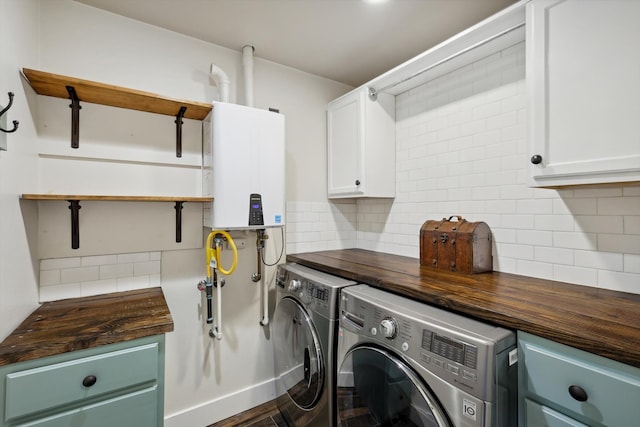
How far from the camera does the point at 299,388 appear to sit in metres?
1.71

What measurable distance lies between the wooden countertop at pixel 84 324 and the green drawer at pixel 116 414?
243 mm

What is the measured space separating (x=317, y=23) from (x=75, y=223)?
1758 mm

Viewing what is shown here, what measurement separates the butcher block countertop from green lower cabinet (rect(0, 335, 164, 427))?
1.01 metres

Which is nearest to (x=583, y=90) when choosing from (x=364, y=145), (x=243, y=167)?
(x=364, y=145)

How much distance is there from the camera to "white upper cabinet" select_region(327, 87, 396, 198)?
2.15 m

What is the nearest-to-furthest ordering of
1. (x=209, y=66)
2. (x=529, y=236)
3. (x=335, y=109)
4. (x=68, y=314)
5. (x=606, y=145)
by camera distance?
(x=606, y=145)
(x=68, y=314)
(x=529, y=236)
(x=209, y=66)
(x=335, y=109)

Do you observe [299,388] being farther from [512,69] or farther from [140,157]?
[512,69]

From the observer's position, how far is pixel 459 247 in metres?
1.62

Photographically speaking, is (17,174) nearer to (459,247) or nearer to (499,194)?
(459,247)

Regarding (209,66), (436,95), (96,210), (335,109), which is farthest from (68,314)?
(436,95)

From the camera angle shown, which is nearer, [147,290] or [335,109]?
[147,290]

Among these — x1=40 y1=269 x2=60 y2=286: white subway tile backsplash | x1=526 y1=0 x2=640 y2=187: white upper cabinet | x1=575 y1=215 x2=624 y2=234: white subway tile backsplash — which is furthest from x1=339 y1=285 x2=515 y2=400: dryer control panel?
x1=40 y1=269 x2=60 y2=286: white subway tile backsplash

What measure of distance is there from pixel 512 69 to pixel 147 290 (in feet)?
7.95

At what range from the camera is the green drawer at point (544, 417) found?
33.5 inches
